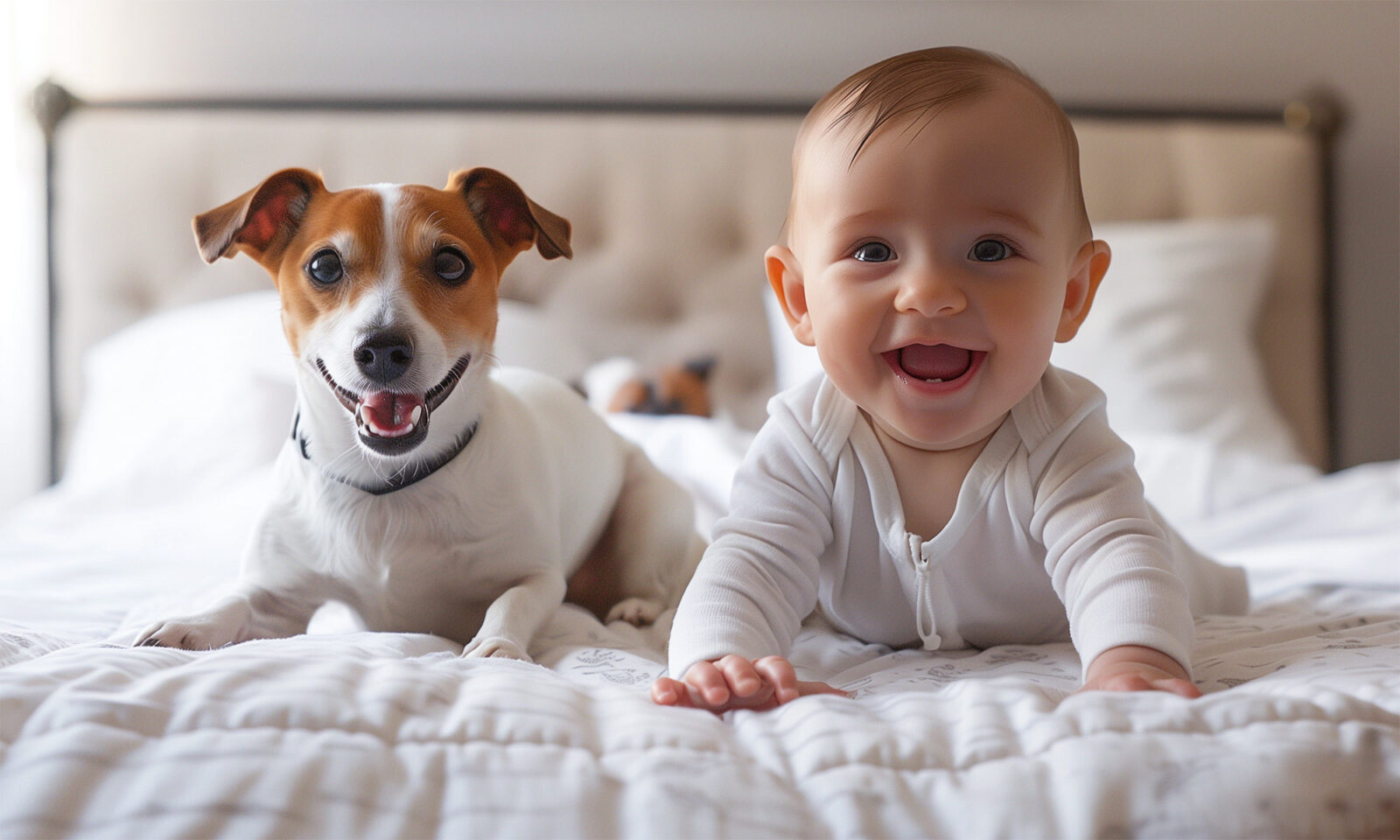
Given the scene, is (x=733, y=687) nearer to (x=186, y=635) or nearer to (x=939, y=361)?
(x=939, y=361)

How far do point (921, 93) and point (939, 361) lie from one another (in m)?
0.19

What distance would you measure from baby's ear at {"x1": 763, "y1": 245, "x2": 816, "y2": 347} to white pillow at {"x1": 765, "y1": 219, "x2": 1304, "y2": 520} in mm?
904

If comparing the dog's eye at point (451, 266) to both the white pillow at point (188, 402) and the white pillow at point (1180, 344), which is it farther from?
the white pillow at point (1180, 344)

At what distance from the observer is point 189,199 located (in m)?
1.98

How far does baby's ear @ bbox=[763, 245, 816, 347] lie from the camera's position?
2.82ft

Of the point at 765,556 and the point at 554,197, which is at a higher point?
the point at 554,197

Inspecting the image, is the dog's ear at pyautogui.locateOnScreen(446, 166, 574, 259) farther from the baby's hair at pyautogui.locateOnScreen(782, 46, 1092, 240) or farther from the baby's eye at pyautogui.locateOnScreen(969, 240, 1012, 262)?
the baby's eye at pyautogui.locateOnScreen(969, 240, 1012, 262)

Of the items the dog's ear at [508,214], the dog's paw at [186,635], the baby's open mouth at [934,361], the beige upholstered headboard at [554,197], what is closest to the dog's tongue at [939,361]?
the baby's open mouth at [934,361]

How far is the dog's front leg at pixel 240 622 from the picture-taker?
2.54 ft

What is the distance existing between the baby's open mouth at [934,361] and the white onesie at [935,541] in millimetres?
94

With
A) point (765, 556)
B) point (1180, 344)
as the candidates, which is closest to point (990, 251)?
point (765, 556)

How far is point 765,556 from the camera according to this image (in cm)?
79

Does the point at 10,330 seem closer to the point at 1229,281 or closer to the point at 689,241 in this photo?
the point at 689,241

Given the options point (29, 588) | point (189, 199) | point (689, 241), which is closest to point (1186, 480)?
point (689, 241)
